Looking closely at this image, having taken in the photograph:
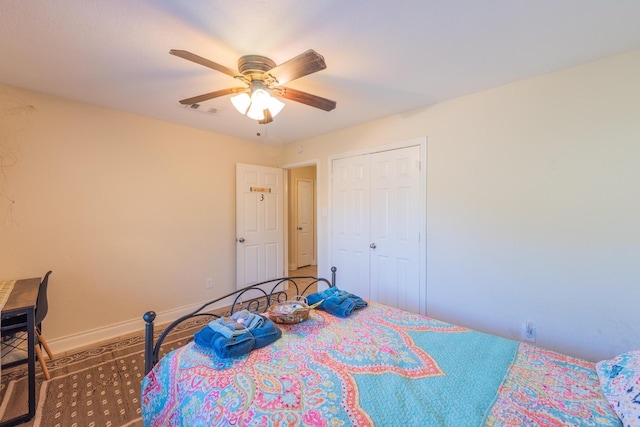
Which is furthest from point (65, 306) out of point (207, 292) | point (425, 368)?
point (425, 368)

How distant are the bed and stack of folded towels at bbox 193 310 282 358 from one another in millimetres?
40

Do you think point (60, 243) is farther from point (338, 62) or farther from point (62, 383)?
point (338, 62)

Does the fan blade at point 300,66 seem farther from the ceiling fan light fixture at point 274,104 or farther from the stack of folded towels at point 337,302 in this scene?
the stack of folded towels at point 337,302

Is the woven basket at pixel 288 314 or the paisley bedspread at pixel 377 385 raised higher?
the woven basket at pixel 288 314

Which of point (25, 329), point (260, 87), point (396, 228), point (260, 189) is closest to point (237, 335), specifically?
point (260, 87)

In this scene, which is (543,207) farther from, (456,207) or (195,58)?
(195,58)

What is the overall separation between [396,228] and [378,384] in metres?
2.07

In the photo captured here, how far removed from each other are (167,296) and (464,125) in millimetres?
3731

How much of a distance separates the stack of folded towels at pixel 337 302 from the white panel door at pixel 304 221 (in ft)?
12.8

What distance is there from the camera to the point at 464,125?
2.52 meters


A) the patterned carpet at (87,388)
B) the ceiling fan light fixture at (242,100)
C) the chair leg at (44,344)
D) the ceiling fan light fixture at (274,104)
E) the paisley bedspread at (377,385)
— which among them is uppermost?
the ceiling fan light fixture at (242,100)

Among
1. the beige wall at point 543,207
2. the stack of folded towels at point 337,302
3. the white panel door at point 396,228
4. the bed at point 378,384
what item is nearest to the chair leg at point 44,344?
the bed at point 378,384

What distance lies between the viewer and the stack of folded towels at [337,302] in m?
1.88

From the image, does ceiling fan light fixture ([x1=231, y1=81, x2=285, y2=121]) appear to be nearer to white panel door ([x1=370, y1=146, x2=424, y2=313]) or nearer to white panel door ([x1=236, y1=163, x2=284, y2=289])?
white panel door ([x1=370, y1=146, x2=424, y2=313])
